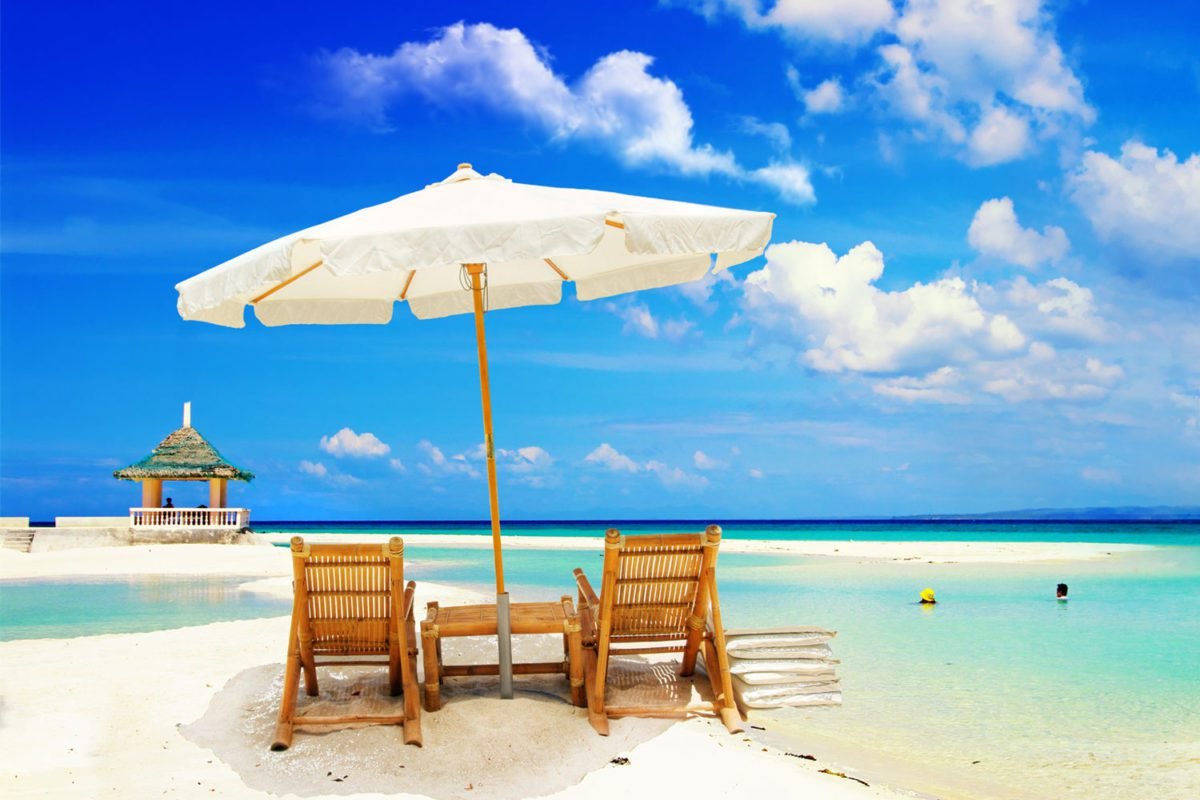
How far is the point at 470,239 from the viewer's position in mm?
4492

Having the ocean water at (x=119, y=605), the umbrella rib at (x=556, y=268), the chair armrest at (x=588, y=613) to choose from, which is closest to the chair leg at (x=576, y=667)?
the chair armrest at (x=588, y=613)

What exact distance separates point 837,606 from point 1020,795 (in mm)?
8516

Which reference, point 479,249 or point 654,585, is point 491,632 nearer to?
point 654,585

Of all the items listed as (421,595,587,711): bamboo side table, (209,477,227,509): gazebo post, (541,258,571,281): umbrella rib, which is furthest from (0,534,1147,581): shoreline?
(421,595,587,711): bamboo side table

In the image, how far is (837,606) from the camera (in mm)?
13438

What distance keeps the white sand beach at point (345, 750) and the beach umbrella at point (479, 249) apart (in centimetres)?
54

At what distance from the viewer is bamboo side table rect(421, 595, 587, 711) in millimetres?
5211

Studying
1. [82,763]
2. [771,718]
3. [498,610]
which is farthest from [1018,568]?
[82,763]

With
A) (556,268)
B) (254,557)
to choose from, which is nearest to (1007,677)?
(556,268)

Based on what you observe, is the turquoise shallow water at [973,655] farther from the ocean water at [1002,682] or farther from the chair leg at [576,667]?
the chair leg at [576,667]

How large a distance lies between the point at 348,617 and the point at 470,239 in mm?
2071

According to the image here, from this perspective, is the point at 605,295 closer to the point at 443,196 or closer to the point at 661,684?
the point at 443,196

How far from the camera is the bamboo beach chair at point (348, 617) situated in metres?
4.92

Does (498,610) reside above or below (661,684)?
above
